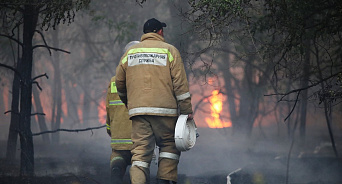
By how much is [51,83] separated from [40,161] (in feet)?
80.2

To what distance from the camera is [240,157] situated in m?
14.1

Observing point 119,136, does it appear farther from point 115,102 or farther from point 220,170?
point 220,170

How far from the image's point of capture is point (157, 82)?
5.95 metres

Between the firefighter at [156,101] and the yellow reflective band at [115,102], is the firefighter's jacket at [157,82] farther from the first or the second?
the yellow reflective band at [115,102]

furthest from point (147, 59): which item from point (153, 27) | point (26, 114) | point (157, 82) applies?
point (26, 114)

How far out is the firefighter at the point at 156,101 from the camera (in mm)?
5934

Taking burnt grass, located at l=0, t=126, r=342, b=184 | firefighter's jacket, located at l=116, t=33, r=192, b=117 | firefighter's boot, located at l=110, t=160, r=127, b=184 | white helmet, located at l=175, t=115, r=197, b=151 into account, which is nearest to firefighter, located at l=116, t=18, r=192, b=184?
firefighter's jacket, located at l=116, t=33, r=192, b=117

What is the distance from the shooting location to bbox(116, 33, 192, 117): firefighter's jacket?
594cm

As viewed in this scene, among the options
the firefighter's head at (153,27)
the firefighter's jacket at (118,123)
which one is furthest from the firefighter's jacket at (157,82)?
the firefighter's jacket at (118,123)

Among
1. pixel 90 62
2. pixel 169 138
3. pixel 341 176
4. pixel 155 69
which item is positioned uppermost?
pixel 90 62

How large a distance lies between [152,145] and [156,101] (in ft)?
1.58

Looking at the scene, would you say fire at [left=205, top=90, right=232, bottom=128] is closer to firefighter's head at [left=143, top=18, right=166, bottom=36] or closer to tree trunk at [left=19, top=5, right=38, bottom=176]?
tree trunk at [left=19, top=5, right=38, bottom=176]

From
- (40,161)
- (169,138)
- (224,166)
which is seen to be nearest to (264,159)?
(224,166)

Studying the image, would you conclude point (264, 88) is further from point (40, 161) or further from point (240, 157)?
point (40, 161)
